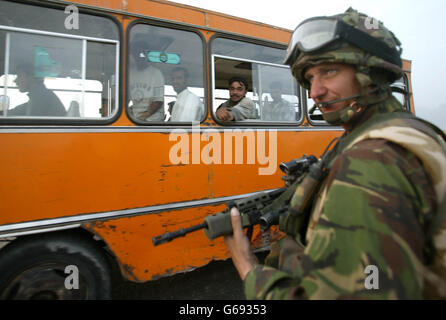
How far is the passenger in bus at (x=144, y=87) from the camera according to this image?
8.11 ft

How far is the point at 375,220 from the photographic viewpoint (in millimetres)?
716

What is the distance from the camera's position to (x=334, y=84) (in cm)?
114

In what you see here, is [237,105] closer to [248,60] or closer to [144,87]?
[248,60]

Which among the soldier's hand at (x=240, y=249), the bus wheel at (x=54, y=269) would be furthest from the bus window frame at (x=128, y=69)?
the soldier's hand at (x=240, y=249)

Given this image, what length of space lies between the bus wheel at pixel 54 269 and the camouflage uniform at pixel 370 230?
1938mm

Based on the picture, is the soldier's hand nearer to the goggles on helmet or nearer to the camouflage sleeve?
the camouflage sleeve

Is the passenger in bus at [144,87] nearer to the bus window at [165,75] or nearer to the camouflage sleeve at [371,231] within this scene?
the bus window at [165,75]

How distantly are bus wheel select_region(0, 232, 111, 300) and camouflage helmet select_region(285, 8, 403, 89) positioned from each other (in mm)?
2299

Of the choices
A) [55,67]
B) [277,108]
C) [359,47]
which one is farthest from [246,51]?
[359,47]

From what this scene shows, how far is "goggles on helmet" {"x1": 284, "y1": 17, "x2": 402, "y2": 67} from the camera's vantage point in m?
1.11

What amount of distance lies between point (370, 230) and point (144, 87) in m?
2.39

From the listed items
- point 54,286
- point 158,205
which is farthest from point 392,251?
point 54,286

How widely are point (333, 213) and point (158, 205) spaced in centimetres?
201
